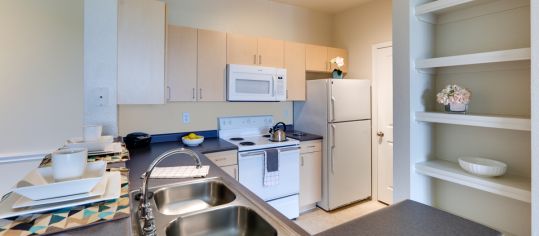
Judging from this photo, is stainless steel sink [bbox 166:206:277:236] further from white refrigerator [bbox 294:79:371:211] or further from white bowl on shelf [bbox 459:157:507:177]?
white refrigerator [bbox 294:79:371:211]

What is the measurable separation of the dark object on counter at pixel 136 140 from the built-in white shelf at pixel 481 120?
2.29 m

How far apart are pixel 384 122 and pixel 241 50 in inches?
77.7

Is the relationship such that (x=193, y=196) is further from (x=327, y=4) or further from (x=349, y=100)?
(x=327, y=4)

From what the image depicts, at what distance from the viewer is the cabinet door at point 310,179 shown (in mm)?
3017

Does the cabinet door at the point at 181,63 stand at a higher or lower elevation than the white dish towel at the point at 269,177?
higher

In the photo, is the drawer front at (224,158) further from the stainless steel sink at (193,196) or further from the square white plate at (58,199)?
the square white plate at (58,199)

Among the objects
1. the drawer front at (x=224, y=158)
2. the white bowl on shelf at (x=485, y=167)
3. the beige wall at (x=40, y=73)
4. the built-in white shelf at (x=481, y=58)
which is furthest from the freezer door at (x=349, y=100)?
the beige wall at (x=40, y=73)

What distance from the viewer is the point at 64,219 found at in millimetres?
779

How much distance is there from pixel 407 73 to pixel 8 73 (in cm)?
313

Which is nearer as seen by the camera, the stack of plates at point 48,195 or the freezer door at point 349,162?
the stack of plates at point 48,195

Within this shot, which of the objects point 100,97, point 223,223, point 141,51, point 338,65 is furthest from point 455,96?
point 100,97

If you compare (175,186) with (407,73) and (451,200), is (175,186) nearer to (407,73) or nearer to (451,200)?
(407,73)

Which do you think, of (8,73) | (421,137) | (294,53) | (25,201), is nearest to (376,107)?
(294,53)

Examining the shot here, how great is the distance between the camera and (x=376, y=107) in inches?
132
